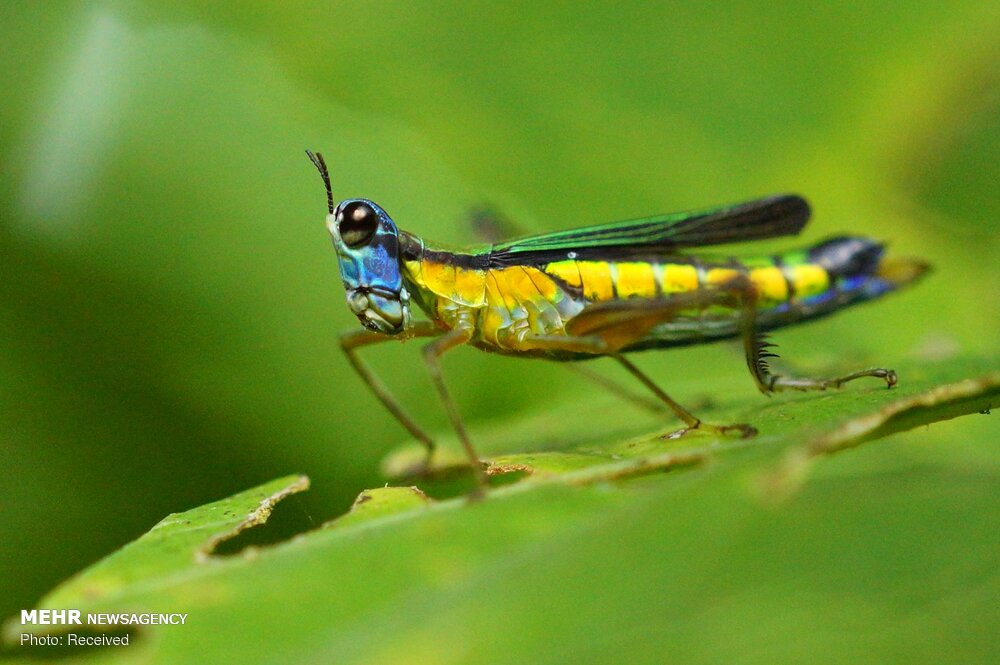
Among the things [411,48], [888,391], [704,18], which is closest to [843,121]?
[704,18]

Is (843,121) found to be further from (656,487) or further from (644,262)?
(656,487)

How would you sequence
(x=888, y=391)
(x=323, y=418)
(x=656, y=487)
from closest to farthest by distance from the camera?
(x=656, y=487) → (x=888, y=391) → (x=323, y=418)

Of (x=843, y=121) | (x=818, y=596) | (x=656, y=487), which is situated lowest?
(x=818, y=596)

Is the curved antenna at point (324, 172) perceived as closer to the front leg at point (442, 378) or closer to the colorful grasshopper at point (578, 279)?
the colorful grasshopper at point (578, 279)

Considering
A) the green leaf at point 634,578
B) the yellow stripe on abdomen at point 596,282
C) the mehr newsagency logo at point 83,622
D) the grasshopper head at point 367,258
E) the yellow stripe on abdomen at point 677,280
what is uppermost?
the grasshopper head at point 367,258

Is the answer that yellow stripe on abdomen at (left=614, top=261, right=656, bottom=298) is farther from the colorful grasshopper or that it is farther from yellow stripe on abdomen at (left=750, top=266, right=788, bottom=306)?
yellow stripe on abdomen at (left=750, top=266, right=788, bottom=306)

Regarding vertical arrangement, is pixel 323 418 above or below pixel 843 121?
below

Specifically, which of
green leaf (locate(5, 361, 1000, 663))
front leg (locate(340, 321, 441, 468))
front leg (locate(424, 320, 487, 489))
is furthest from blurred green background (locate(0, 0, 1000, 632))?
green leaf (locate(5, 361, 1000, 663))

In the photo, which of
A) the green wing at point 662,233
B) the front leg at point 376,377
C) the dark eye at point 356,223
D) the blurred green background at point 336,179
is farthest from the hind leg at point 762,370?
the dark eye at point 356,223
